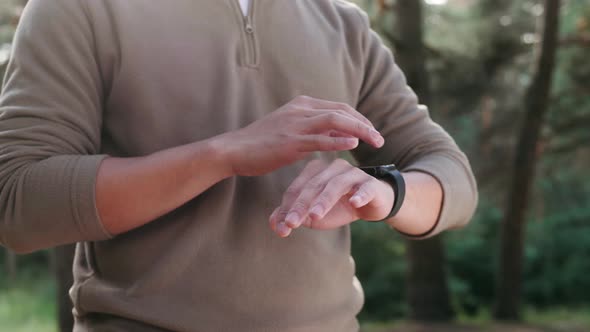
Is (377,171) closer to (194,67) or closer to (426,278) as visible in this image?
(194,67)

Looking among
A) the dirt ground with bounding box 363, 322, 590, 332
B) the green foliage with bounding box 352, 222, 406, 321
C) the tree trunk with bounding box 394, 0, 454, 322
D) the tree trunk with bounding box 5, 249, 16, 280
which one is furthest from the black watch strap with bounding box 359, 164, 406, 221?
the tree trunk with bounding box 5, 249, 16, 280

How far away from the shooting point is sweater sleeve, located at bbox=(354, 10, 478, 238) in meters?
1.58

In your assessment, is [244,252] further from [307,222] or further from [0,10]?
[0,10]

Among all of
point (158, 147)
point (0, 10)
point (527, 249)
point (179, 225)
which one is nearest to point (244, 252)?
point (179, 225)

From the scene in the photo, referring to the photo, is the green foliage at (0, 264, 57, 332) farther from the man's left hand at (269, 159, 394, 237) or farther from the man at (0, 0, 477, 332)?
the man's left hand at (269, 159, 394, 237)

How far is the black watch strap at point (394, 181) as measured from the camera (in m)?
1.36

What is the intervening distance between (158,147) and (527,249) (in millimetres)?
11577

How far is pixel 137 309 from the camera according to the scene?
132 cm

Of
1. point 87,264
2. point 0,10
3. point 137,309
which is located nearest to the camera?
point 137,309

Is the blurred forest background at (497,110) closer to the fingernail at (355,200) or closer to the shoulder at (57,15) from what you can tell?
the shoulder at (57,15)

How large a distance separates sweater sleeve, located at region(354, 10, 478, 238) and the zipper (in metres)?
0.29

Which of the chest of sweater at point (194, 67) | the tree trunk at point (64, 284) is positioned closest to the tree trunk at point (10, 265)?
the tree trunk at point (64, 284)

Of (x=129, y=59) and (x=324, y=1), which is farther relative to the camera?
(x=324, y=1)

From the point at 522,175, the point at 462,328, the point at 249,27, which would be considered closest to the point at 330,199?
the point at 249,27
